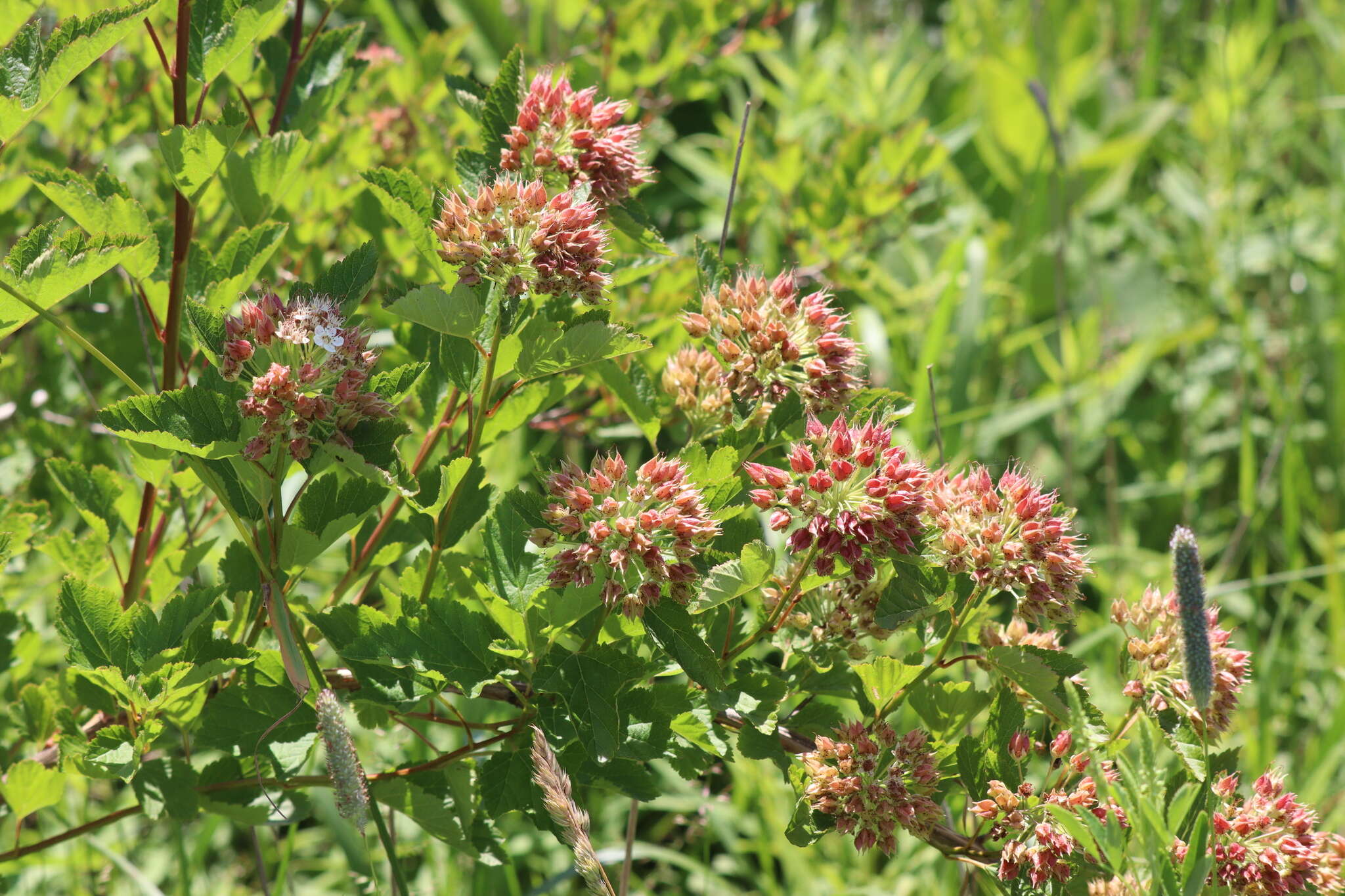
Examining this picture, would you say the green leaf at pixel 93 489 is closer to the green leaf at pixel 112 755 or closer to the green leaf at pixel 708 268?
the green leaf at pixel 112 755

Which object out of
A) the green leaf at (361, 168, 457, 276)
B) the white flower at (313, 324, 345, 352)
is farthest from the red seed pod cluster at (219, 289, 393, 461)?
the green leaf at (361, 168, 457, 276)

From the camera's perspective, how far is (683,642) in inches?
40.4

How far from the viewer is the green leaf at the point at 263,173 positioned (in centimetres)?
121

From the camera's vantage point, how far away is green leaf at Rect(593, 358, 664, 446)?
1.21 m

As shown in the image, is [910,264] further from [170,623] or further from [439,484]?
[170,623]

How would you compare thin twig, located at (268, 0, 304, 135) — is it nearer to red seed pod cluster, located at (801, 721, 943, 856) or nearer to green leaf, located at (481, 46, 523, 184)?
green leaf, located at (481, 46, 523, 184)

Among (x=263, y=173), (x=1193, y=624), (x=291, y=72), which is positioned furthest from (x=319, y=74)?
(x=1193, y=624)

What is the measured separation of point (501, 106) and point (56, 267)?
45 centimetres

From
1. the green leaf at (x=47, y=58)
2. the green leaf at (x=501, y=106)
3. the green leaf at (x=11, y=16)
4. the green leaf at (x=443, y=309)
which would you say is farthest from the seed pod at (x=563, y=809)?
the green leaf at (x=11, y=16)

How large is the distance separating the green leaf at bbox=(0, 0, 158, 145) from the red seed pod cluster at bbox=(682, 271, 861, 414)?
57cm

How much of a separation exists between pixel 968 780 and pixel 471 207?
71 centimetres

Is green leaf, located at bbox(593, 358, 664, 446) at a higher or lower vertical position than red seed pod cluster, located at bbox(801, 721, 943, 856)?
higher

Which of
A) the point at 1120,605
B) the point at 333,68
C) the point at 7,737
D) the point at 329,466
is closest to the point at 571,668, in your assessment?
the point at 329,466

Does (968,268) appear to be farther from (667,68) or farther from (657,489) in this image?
(657,489)
